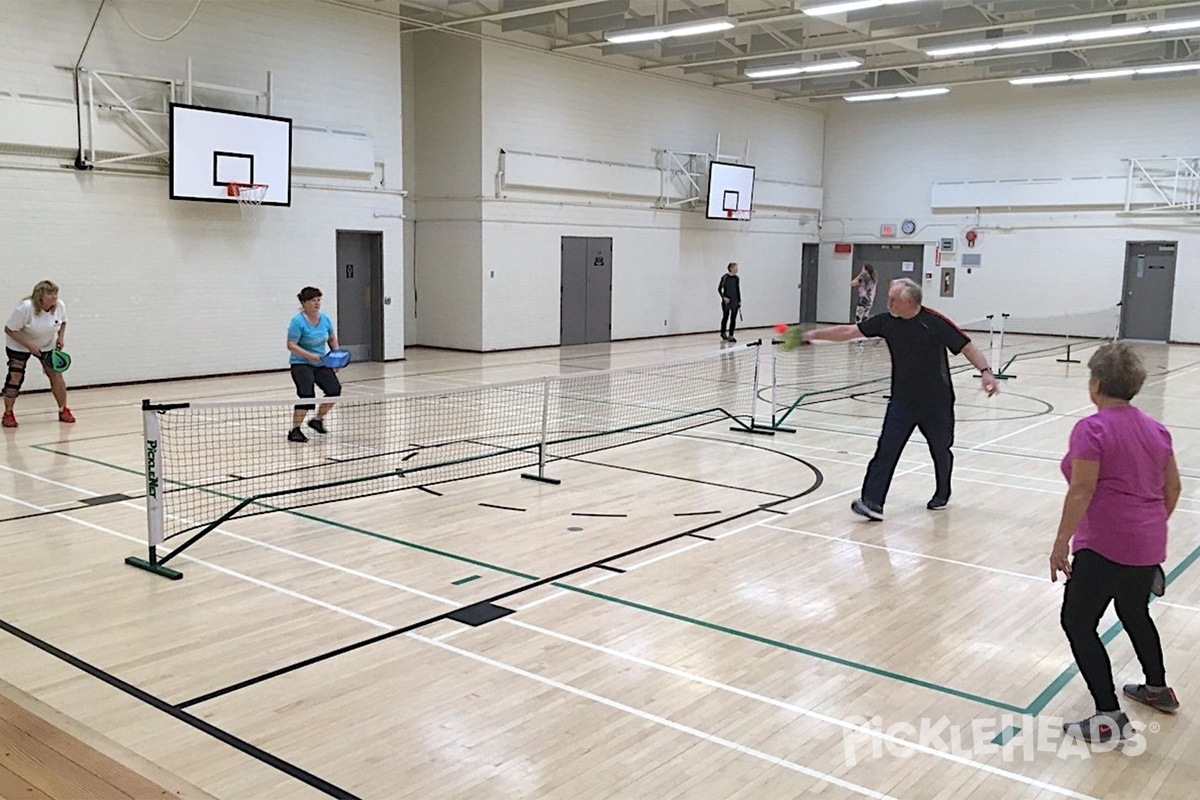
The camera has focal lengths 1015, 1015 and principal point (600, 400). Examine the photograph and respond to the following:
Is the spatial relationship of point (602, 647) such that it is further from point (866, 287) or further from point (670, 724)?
point (866, 287)

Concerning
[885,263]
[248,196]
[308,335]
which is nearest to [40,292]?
[308,335]

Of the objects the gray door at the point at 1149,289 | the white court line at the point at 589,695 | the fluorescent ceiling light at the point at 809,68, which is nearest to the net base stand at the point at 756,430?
the white court line at the point at 589,695

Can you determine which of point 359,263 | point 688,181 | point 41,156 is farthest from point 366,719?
point 688,181

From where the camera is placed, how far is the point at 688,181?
25.9m

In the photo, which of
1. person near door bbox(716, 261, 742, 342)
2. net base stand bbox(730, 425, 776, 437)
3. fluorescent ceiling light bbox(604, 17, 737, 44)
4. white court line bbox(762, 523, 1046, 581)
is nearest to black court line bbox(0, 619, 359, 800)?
white court line bbox(762, 523, 1046, 581)

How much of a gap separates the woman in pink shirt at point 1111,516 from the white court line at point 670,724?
3.96ft

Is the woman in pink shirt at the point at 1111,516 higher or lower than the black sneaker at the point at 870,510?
higher

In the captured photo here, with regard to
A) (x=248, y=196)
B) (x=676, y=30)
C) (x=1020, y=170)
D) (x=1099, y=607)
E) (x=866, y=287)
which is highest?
(x=676, y=30)

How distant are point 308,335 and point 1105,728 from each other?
8.96 meters

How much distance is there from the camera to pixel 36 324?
12.0 m

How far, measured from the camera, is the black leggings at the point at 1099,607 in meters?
4.33

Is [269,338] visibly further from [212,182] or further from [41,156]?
[41,156]

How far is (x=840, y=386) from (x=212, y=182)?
10.7m

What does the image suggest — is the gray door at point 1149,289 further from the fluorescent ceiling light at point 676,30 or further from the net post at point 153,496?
the net post at point 153,496
